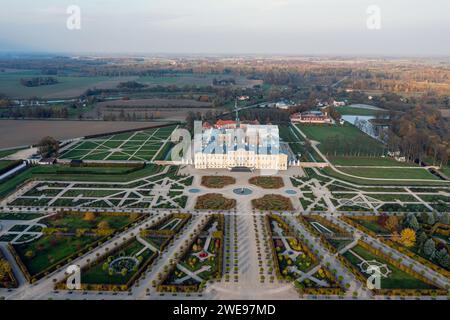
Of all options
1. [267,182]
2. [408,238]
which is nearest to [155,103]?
[267,182]

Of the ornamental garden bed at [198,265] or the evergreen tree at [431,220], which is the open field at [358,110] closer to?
the evergreen tree at [431,220]

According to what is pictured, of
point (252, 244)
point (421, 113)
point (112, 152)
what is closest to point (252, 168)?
point (252, 244)

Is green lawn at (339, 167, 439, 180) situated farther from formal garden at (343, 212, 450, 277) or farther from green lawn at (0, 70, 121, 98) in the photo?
green lawn at (0, 70, 121, 98)

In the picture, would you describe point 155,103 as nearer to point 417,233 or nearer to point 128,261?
point 128,261

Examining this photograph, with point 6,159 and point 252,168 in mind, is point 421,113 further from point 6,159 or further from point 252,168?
point 6,159

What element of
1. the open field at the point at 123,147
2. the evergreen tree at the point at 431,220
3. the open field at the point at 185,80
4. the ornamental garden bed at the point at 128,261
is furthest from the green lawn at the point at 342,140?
the open field at the point at 185,80
